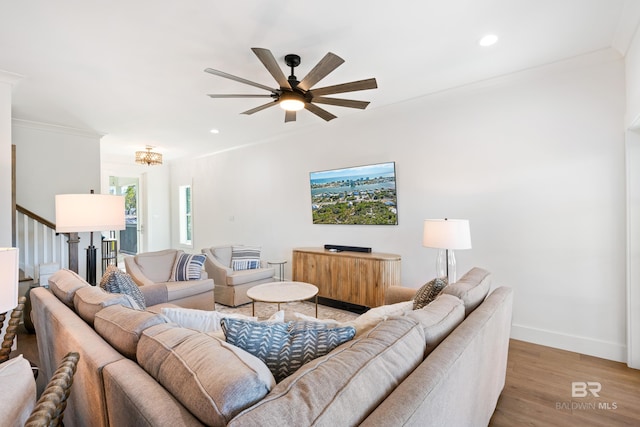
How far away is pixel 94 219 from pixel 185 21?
5.38 feet

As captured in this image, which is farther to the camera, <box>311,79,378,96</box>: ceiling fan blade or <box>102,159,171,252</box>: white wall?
<box>102,159,171,252</box>: white wall

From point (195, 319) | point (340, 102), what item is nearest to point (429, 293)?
point (195, 319)

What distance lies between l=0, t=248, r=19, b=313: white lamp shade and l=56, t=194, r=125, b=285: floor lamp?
114cm

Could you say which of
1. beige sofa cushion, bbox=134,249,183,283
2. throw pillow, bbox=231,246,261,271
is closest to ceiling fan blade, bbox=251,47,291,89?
beige sofa cushion, bbox=134,249,183,283

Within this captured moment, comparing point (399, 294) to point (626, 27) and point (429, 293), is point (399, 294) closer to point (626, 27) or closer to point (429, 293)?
point (429, 293)

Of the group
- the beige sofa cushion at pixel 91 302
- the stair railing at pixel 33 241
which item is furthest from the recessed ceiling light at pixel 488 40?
the stair railing at pixel 33 241

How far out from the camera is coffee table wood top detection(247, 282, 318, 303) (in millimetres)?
2924

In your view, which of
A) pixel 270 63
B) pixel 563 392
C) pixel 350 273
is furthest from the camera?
pixel 350 273

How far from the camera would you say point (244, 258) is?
15.1 feet

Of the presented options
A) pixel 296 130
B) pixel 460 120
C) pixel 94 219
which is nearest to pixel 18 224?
pixel 94 219

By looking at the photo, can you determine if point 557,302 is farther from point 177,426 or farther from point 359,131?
point 177,426

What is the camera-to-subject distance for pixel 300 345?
3.65 ft

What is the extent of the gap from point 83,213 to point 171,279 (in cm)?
160

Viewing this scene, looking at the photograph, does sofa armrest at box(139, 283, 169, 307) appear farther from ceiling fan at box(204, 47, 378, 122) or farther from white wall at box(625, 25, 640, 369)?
white wall at box(625, 25, 640, 369)
